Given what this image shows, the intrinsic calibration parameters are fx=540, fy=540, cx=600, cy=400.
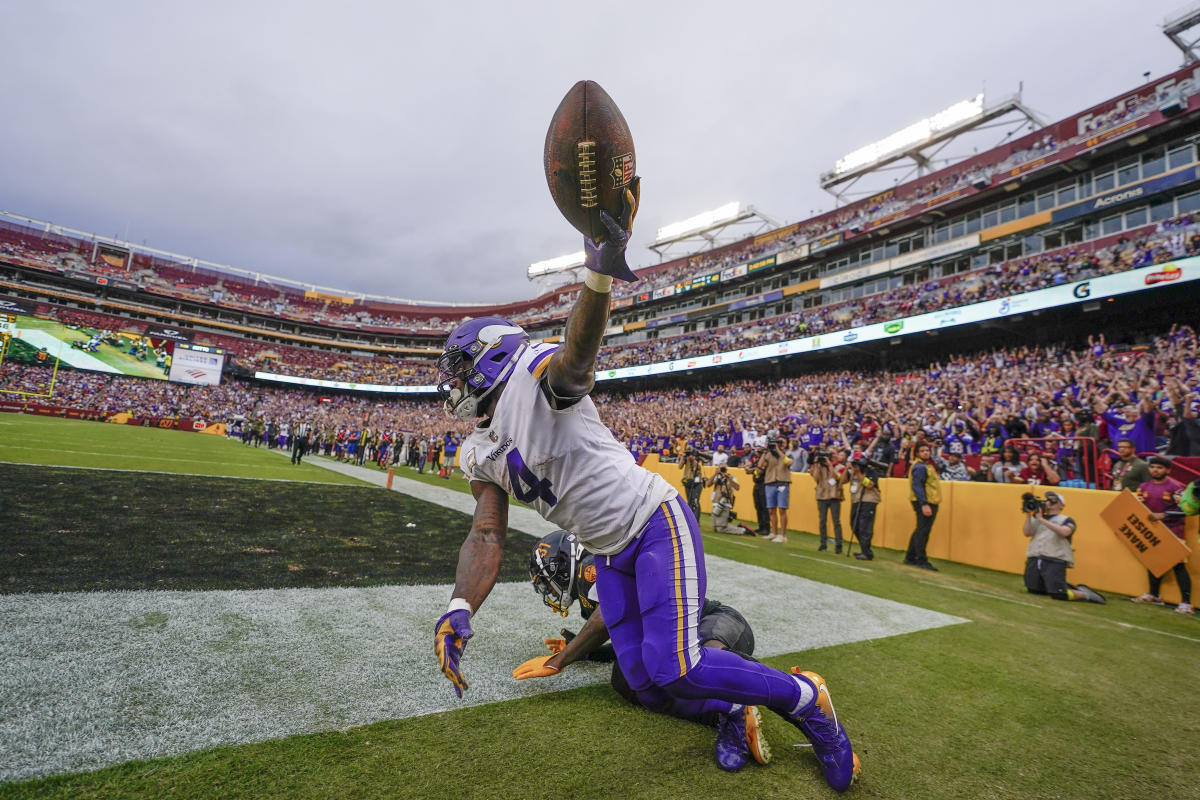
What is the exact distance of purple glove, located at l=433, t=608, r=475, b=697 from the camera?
193 cm

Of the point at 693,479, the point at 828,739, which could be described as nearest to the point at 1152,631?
the point at 828,739

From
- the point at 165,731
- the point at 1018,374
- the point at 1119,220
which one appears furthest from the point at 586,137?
the point at 1119,220

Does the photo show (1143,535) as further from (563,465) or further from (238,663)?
(238,663)

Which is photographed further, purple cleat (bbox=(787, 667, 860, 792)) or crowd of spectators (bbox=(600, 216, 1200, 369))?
crowd of spectators (bbox=(600, 216, 1200, 369))

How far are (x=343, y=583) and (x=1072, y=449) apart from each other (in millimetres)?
12184

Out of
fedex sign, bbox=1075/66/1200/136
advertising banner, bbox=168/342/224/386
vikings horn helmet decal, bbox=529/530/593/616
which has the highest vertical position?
fedex sign, bbox=1075/66/1200/136

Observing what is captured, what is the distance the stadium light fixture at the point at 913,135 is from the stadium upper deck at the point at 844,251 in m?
2.84

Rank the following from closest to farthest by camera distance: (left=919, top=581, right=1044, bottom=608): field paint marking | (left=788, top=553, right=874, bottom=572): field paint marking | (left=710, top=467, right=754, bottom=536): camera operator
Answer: (left=919, top=581, right=1044, bottom=608): field paint marking
(left=788, top=553, right=874, bottom=572): field paint marking
(left=710, top=467, right=754, bottom=536): camera operator

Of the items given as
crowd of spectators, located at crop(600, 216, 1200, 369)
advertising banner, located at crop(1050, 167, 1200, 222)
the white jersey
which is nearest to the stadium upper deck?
advertising banner, located at crop(1050, 167, 1200, 222)

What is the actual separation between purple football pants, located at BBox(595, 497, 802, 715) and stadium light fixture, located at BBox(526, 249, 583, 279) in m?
58.0

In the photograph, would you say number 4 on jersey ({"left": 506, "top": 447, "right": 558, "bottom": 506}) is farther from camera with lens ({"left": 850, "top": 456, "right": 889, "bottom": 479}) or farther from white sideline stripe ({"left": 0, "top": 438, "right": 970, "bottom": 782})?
camera with lens ({"left": 850, "top": 456, "right": 889, "bottom": 479})

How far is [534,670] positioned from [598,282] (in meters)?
2.48

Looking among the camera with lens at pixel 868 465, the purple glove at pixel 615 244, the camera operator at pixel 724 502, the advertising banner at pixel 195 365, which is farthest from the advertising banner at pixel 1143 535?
the advertising banner at pixel 195 365

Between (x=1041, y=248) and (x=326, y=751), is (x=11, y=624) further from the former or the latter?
(x=1041, y=248)
